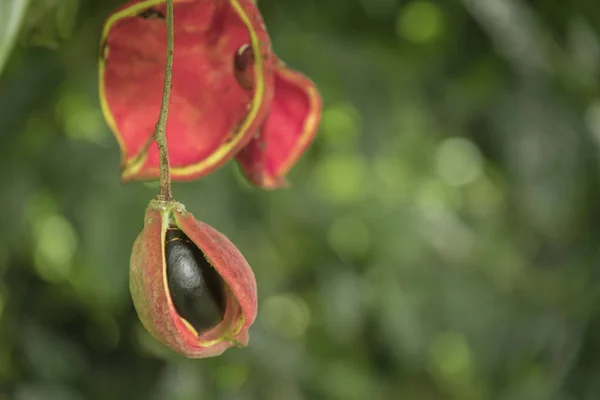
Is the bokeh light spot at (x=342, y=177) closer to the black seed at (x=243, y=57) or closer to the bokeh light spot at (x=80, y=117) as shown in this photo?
the bokeh light spot at (x=80, y=117)

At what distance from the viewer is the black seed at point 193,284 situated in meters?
0.50

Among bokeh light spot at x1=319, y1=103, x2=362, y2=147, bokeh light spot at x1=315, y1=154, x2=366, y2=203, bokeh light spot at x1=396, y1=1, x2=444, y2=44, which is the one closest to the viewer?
bokeh light spot at x1=396, y1=1, x2=444, y2=44

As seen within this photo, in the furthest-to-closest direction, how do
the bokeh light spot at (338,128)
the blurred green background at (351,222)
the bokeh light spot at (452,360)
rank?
the bokeh light spot at (452,360) < the bokeh light spot at (338,128) < the blurred green background at (351,222)

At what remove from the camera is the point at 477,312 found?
1.35 m

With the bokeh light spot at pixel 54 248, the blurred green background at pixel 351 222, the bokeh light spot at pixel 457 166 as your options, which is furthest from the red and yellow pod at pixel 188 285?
the bokeh light spot at pixel 457 166

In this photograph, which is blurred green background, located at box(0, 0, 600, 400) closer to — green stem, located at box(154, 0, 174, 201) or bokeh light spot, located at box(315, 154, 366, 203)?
bokeh light spot, located at box(315, 154, 366, 203)

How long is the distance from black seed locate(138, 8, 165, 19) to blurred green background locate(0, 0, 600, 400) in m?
0.18

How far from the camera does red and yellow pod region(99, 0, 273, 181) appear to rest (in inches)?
22.2

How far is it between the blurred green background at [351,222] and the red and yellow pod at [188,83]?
164 millimetres

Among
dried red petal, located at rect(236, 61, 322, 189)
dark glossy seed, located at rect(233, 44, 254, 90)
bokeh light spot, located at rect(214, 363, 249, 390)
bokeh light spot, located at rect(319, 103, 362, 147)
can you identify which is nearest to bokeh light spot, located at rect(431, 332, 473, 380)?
bokeh light spot, located at rect(319, 103, 362, 147)

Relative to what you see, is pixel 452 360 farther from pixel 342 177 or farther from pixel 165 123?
pixel 165 123

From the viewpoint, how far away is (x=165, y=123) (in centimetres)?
49

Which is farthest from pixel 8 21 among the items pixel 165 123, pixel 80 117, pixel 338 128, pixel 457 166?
pixel 457 166

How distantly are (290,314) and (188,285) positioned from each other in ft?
3.43
